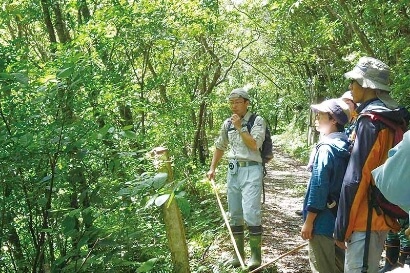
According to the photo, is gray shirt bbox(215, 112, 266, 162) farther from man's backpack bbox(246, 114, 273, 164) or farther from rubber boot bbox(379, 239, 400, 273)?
rubber boot bbox(379, 239, 400, 273)

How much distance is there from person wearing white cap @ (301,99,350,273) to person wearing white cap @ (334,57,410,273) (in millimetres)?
250

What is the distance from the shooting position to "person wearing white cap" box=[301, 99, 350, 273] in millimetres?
3361

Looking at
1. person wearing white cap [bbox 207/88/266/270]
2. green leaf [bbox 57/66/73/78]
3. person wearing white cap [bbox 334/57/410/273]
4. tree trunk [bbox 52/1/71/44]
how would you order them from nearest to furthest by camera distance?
green leaf [bbox 57/66/73/78]
person wearing white cap [bbox 334/57/410/273]
person wearing white cap [bbox 207/88/266/270]
tree trunk [bbox 52/1/71/44]

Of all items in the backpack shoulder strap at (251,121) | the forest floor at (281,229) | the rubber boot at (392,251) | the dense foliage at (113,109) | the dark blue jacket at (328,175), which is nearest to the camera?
the dense foliage at (113,109)

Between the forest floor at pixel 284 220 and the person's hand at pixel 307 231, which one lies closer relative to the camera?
the person's hand at pixel 307 231

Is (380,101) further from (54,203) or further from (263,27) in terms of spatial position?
(263,27)

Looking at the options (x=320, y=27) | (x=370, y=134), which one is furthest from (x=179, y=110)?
(x=370, y=134)

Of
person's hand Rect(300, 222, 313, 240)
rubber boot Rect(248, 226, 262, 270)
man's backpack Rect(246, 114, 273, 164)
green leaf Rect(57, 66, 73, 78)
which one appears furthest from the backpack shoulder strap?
green leaf Rect(57, 66, 73, 78)

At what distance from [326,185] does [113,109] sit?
10.5 feet

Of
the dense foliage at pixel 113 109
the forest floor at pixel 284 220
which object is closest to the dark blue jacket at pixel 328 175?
the dense foliage at pixel 113 109

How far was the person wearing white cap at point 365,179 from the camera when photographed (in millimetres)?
2969

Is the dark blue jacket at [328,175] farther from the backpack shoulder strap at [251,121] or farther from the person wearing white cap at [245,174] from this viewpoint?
the backpack shoulder strap at [251,121]

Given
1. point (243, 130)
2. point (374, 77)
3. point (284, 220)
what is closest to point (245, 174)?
point (243, 130)

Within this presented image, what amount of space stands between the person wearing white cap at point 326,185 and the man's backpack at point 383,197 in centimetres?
39
